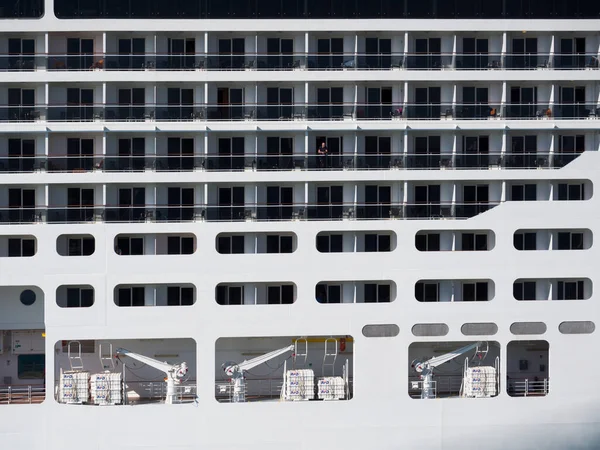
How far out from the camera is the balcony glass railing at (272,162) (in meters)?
22.2

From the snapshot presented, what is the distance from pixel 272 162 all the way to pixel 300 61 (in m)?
2.53

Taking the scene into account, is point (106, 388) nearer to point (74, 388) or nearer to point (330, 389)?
point (74, 388)

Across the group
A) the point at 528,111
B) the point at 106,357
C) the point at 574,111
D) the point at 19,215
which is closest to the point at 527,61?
the point at 528,111

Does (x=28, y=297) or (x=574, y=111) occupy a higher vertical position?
(x=574, y=111)

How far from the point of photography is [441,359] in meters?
22.4

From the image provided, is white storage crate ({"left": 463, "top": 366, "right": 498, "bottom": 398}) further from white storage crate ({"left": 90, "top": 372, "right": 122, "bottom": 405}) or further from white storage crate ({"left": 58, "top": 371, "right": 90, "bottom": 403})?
white storage crate ({"left": 58, "top": 371, "right": 90, "bottom": 403})

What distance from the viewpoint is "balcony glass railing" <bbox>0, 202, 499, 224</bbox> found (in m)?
22.0

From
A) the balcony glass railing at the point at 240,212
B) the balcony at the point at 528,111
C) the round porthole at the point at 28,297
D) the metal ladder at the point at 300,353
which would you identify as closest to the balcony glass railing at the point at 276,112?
the balcony at the point at 528,111

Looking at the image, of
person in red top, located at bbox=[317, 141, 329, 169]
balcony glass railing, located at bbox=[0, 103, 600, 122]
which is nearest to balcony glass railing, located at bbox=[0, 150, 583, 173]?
person in red top, located at bbox=[317, 141, 329, 169]

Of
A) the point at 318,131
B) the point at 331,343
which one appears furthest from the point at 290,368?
the point at 318,131

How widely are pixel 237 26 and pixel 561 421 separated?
11.9m

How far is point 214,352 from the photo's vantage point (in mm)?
21516

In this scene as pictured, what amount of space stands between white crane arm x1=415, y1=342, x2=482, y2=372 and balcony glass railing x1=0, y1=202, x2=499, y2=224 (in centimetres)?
311
